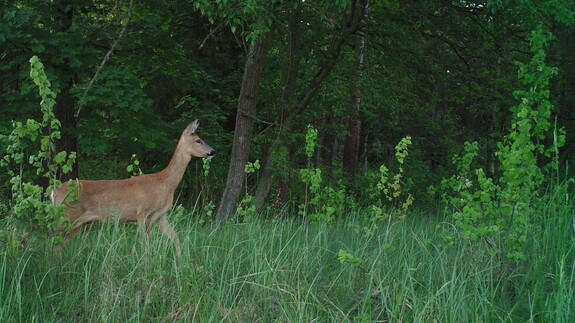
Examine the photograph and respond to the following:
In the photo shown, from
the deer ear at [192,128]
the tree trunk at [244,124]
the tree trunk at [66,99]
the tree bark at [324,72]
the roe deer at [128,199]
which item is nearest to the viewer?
the roe deer at [128,199]

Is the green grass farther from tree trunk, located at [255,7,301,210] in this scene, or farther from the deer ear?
tree trunk, located at [255,7,301,210]

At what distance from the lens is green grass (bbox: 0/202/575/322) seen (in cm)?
412

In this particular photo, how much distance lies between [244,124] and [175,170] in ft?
5.69

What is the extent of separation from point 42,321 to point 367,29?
832 centimetres

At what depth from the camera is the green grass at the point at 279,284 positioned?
4.12 meters

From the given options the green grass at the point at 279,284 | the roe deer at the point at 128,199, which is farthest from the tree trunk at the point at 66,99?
the green grass at the point at 279,284

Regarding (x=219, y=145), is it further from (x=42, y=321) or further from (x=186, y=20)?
(x=42, y=321)

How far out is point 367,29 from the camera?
11602 mm

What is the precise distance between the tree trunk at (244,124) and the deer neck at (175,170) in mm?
1255

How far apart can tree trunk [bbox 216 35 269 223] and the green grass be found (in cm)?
466

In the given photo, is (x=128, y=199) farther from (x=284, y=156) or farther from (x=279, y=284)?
(x=279, y=284)

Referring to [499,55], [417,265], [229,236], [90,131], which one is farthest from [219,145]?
[417,265]

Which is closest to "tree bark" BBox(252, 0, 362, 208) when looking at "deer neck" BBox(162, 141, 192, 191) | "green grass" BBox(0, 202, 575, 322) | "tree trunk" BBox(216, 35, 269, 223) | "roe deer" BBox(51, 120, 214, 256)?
"tree trunk" BBox(216, 35, 269, 223)

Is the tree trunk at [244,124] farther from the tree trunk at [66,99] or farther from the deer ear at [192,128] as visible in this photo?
the tree trunk at [66,99]
